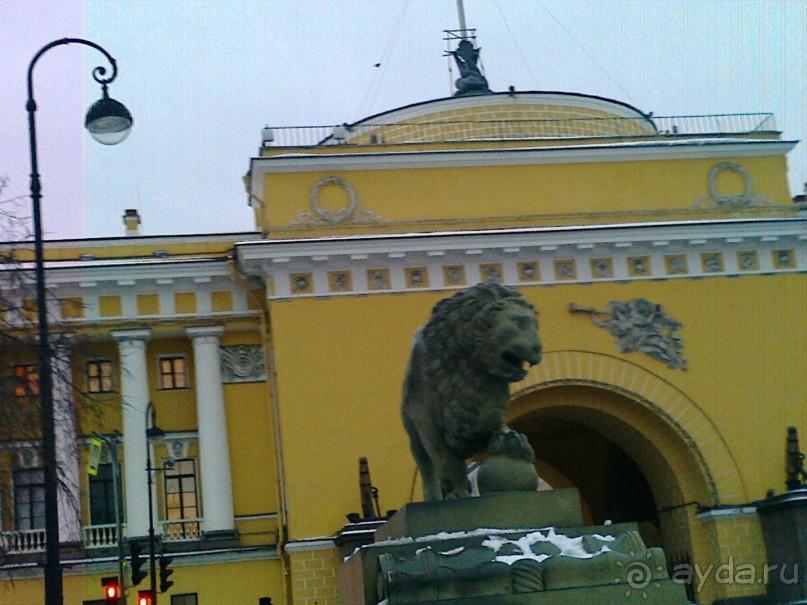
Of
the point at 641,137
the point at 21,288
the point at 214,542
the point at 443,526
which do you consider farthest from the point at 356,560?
the point at 641,137

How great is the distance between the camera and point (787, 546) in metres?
21.7

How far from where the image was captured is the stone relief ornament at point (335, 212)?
23.0 meters

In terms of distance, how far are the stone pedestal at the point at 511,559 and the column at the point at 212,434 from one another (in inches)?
623

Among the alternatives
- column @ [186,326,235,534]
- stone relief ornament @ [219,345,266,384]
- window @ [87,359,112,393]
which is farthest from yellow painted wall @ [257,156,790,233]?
window @ [87,359,112,393]

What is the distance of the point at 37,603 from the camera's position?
21.9 m

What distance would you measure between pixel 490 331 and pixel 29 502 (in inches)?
685

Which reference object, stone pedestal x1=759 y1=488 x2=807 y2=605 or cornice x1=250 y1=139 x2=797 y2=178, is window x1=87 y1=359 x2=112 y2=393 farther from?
stone pedestal x1=759 y1=488 x2=807 y2=605

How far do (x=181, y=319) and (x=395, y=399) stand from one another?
4.56 m

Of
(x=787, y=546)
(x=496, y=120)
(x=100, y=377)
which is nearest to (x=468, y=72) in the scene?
(x=496, y=120)

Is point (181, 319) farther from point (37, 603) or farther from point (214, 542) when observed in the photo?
point (37, 603)

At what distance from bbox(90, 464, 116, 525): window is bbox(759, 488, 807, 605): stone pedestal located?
40.2ft

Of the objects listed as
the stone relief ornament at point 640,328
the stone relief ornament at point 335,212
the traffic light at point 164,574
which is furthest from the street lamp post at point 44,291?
the stone relief ornament at point 640,328

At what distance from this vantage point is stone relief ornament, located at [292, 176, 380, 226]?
22984 mm

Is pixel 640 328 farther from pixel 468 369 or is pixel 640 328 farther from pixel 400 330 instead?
pixel 468 369
